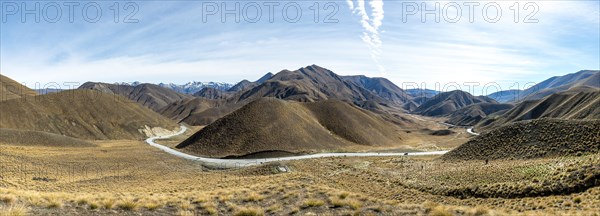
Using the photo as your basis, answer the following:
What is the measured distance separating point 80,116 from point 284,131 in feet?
254

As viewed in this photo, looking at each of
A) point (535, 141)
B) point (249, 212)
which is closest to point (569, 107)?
point (535, 141)

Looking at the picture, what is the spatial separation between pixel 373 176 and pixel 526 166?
13347mm

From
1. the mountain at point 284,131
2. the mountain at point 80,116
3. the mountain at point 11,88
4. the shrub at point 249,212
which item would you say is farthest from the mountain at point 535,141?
the mountain at point 11,88

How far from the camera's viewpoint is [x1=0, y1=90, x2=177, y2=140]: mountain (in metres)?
99.4

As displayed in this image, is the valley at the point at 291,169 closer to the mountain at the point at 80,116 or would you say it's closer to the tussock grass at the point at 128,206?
the tussock grass at the point at 128,206

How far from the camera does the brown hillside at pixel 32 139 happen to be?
68.9 meters

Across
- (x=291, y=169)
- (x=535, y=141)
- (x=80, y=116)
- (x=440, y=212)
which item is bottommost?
(x=291, y=169)

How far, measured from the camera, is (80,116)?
115812mm

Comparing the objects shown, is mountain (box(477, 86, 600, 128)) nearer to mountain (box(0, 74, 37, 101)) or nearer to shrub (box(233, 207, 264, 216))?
shrub (box(233, 207, 264, 216))

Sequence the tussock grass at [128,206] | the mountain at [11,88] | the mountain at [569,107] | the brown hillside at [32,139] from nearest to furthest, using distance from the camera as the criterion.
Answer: the tussock grass at [128,206] → the brown hillside at [32,139] → the mountain at [569,107] → the mountain at [11,88]

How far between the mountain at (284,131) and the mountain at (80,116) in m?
44.4

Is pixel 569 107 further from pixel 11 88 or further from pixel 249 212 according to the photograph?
pixel 11 88

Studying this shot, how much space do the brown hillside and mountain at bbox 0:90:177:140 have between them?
974 inches

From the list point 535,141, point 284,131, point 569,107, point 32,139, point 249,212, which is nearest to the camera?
point 249,212
